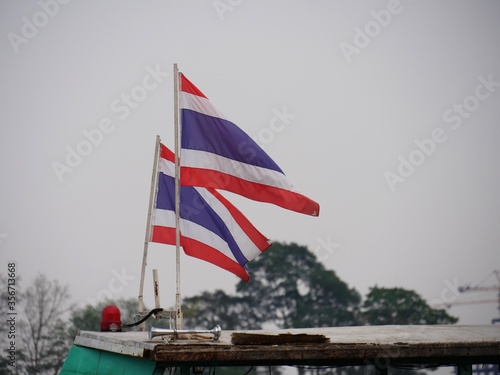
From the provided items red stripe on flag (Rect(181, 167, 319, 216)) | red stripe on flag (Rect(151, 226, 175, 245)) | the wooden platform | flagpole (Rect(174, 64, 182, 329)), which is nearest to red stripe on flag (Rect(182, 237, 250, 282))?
red stripe on flag (Rect(151, 226, 175, 245))

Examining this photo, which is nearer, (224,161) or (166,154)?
(224,161)

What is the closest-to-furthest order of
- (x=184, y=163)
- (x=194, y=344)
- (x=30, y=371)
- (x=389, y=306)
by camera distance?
(x=194, y=344), (x=184, y=163), (x=30, y=371), (x=389, y=306)

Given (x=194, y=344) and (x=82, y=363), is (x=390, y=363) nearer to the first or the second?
(x=194, y=344)

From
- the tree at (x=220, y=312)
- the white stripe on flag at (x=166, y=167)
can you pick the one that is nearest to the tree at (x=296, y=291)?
the tree at (x=220, y=312)

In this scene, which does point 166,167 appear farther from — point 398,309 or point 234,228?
point 398,309

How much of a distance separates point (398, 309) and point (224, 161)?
203 ft

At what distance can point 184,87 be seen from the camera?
55.9 feet

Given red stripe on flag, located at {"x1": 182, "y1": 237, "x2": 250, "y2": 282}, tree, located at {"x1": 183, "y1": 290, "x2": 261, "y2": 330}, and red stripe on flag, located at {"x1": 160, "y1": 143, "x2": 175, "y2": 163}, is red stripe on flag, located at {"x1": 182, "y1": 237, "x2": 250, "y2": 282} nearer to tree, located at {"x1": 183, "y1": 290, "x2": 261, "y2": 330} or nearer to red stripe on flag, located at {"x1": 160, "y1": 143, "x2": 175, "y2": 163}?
red stripe on flag, located at {"x1": 160, "y1": 143, "x2": 175, "y2": 163}

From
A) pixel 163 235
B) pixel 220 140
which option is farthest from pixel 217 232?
pixel 220 140

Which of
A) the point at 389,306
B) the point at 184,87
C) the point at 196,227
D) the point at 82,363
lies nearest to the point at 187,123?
the point at 184,87

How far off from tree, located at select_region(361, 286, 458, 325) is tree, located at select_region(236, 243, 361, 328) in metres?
1.58

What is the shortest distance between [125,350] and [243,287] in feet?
223

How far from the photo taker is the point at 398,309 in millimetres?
77000

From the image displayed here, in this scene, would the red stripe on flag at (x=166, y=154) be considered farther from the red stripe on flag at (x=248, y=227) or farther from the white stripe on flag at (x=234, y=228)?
the red stripe on flag at (x=248, y=227)
